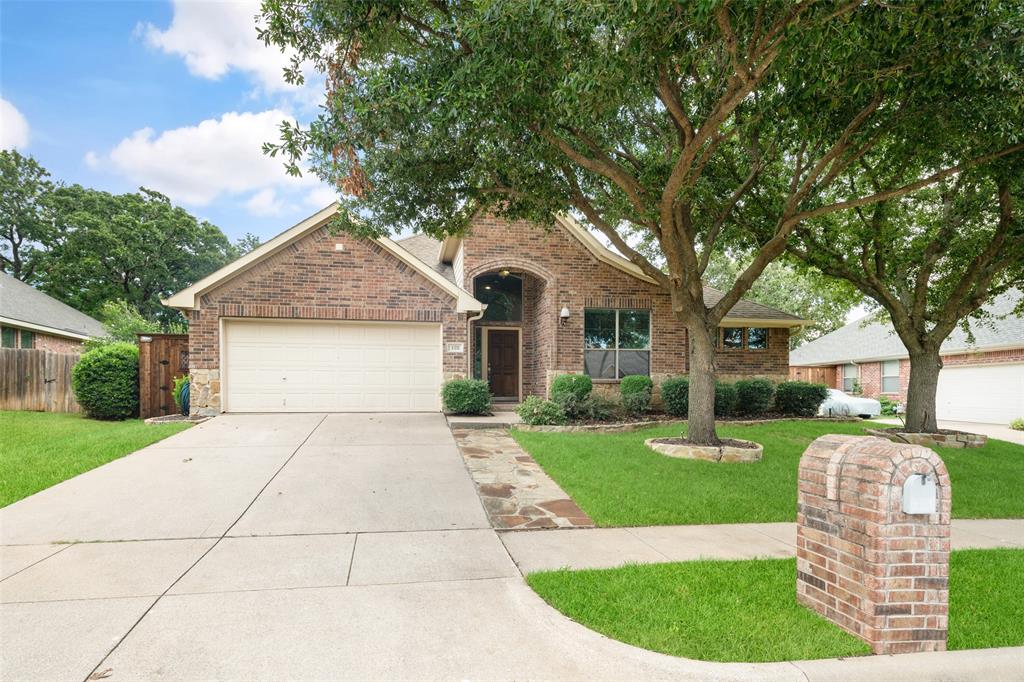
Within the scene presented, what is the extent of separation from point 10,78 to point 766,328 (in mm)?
19594

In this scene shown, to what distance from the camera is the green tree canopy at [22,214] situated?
96.3 feet

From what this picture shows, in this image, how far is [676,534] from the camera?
5168 millimetres

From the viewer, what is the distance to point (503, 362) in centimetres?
1620

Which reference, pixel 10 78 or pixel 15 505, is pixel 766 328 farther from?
pixel 10 78

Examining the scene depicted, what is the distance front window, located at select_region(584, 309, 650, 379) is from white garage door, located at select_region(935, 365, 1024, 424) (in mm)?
11127

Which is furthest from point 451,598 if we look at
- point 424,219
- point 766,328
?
point 766,328

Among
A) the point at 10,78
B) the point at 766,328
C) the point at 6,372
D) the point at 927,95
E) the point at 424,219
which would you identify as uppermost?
the point at 10,78

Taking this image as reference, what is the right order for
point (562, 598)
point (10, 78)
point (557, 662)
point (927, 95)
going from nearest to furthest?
1. point (557, 662)
2. point (562, 598)
3. point (927, 95)
4. point (10, 78)

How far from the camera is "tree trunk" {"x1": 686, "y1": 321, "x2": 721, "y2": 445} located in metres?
9.33

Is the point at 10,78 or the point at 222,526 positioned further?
the point at 10,78

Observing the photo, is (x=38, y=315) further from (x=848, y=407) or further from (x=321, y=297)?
(x=848, y=407)

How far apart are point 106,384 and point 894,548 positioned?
14.5 metres

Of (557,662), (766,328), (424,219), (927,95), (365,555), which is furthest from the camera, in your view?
(766,328)

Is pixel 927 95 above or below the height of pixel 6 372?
above
